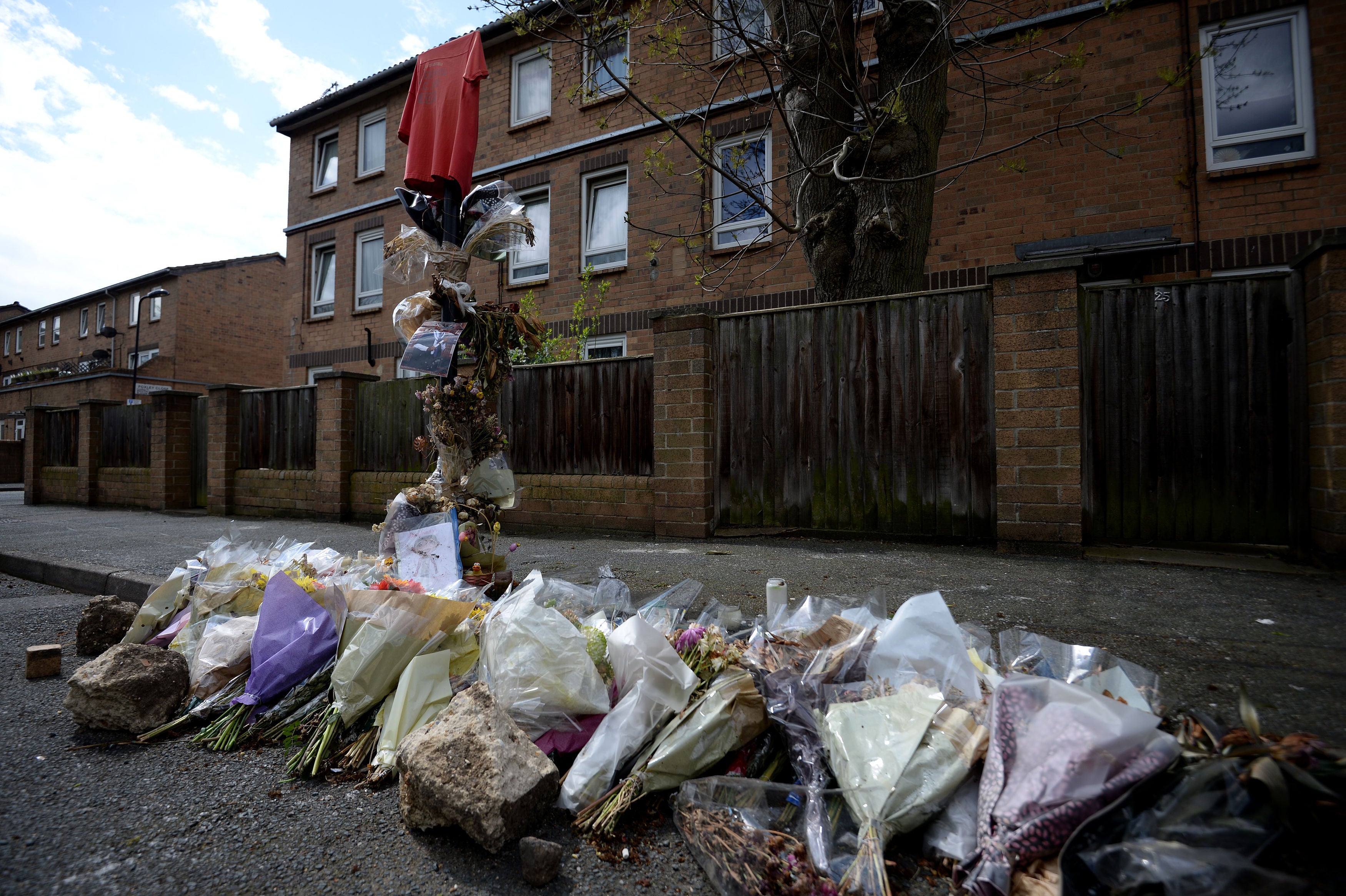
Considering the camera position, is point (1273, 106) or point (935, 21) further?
point (1273, 106)

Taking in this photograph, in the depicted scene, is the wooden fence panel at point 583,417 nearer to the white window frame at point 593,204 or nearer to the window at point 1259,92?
the white window frame at point 593,204

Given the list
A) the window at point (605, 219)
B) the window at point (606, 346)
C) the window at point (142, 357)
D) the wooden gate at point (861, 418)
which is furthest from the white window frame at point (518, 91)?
the window at point (142, 357)

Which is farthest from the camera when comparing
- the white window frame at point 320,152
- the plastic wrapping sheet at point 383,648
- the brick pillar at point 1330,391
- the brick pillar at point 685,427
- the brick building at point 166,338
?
the brick building at point 166,338

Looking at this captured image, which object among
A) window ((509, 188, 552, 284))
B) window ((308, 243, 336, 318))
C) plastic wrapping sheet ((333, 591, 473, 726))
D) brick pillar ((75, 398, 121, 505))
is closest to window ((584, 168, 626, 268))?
window ((509, 188, 552, 284))

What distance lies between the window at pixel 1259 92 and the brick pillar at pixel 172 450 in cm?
1527

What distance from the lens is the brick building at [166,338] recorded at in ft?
76.0

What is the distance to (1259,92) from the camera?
7.26 metres

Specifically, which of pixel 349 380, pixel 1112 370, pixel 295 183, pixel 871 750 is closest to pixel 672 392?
pixel 1112 370

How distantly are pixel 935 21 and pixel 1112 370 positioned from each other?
3.69 meters

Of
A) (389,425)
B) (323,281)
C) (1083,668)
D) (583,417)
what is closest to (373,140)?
(323,281)

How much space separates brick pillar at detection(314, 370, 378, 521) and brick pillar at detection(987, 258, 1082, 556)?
765 centimetres

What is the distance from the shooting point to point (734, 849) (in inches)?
60.4

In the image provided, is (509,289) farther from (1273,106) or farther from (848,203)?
(1273,106)

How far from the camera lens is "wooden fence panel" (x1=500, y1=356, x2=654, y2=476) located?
6590 mm
